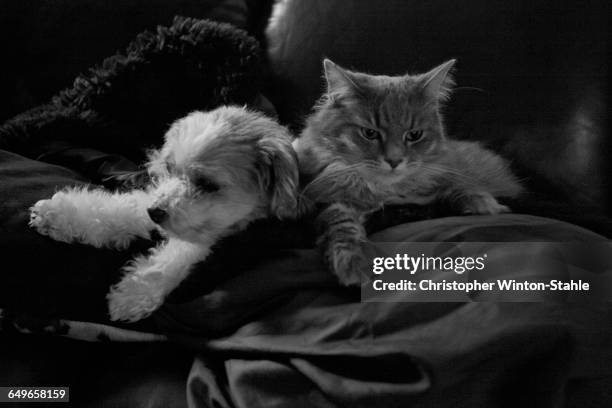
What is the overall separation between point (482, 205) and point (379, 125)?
25 centimetres

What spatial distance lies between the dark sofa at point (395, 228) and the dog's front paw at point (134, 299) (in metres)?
0.03

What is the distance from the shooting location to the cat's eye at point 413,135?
1.02 metres

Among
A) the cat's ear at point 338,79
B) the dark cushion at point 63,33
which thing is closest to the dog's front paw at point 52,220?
the cat's ear at point 338,79

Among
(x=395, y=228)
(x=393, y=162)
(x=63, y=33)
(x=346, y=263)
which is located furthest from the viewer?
(x=63, y=33)

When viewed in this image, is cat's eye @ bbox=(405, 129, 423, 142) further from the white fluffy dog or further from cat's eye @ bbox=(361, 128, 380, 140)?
the white fluffy dog

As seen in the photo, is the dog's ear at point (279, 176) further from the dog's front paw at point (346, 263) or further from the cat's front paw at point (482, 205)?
the cat's front paw at point (482, 205)

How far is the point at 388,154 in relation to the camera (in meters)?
0.99

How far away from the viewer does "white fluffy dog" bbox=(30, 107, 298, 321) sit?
2.76 feet

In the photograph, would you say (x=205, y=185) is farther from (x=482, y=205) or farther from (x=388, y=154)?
(x=482, y=205)

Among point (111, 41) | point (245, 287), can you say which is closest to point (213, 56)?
point (111, 41)

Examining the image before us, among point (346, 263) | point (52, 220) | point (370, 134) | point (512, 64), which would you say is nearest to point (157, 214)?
point (52, 220)

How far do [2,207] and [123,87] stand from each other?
0.50 metres

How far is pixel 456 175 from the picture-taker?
1.02m

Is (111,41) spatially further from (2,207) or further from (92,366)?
(92,366)
